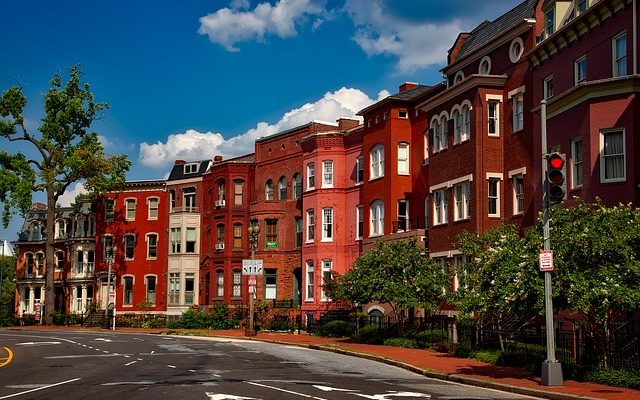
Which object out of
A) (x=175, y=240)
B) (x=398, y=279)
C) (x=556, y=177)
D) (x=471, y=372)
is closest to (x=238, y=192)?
(x=175, y=240)

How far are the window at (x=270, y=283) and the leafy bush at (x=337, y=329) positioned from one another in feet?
47.2

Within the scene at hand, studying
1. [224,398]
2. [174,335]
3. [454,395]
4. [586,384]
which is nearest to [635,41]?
[586,384]

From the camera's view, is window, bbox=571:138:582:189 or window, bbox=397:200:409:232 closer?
window, bbox=571:138:582:189

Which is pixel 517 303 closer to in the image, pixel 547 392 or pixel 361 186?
pixel 547 392

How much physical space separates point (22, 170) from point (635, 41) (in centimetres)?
5291

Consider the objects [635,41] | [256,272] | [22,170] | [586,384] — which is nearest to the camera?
[586,384]

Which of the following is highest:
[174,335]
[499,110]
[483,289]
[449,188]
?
[499,110]

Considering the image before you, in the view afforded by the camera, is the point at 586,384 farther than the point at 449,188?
No

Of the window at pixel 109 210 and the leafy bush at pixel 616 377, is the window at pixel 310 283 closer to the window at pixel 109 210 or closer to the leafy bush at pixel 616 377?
the window at pixel 109 210

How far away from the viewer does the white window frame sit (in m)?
29.2

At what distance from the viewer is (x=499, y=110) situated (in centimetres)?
3816

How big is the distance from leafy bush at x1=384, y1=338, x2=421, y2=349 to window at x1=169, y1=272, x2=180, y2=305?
3541 cm

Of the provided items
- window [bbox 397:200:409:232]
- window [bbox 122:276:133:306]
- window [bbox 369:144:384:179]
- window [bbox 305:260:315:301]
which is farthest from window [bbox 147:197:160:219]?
window [bbox 397:200:409:232]

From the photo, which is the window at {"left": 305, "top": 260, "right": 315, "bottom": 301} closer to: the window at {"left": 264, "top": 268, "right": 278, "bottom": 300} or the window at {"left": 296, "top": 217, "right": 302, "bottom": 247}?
the window at {"left": 296, "top": 217, "right": 302, "bottom": 247}
